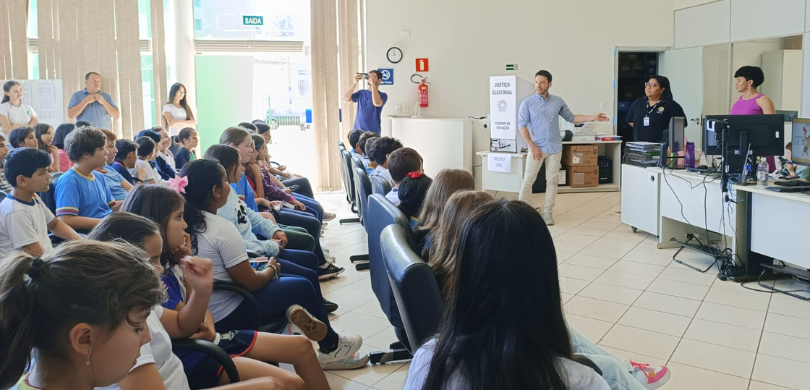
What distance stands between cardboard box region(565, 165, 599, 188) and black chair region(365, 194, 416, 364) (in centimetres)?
615

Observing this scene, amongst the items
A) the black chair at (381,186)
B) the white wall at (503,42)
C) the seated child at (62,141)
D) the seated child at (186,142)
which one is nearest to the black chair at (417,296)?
the black chair at (381,186)

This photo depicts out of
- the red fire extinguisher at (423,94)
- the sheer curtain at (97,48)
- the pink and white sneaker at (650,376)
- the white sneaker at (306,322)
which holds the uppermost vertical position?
the sheer curtain at (97,48)

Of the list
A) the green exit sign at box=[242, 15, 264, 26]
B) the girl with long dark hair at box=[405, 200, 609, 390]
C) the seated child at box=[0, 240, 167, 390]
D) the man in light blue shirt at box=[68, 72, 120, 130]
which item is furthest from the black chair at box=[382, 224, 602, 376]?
the green exit sign at box=[242, 15, 264, 26]

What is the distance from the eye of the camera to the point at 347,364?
3.11m

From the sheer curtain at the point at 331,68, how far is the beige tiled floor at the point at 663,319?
144 inches

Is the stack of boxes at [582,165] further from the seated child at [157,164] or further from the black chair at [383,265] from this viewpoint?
the black chair at [383,265]

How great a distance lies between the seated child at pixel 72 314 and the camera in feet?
3.61

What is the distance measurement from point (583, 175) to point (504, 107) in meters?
2.37

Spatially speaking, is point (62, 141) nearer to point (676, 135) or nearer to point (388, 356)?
point (388, 356)

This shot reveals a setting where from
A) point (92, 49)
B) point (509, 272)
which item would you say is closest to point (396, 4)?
point (92, 49)

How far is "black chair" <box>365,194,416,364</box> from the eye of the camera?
2574mm

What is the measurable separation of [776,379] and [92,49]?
813cm

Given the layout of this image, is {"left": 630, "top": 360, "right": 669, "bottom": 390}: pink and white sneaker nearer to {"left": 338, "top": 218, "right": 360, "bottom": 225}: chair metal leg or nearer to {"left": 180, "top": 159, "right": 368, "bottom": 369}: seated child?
{"left": 180, "top": 159, "right": 368, "bottom": 369}: seated child

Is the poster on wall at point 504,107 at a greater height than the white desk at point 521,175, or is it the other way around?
the poster on wall at point 504,107
